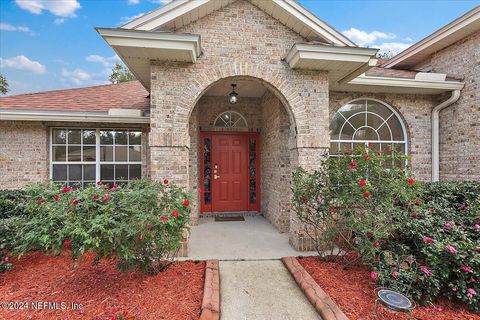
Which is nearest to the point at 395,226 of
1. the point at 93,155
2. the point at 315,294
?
the point at 315,294

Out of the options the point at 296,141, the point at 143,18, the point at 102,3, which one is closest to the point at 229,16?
the point at 143,18

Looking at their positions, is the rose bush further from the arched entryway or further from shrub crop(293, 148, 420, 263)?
the arched entryway

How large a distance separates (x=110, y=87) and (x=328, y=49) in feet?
22.4

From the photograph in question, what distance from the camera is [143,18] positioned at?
3.71m

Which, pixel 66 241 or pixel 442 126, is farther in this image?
pixel 442 126

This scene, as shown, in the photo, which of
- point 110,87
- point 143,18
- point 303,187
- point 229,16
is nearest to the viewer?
point 303,187

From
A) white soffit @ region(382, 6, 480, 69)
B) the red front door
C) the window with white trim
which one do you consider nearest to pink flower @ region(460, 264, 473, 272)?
the red front door

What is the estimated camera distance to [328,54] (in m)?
3.83

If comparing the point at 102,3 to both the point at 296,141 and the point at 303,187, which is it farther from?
the point at 303,187

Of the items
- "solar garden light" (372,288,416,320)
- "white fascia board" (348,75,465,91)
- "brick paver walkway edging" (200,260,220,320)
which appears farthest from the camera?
"white fascia board" (348,75,465,91)

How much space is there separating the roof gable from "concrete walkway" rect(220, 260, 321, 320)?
13.6ft

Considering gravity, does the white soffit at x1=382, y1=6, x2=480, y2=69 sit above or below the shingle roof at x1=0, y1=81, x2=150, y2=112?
above

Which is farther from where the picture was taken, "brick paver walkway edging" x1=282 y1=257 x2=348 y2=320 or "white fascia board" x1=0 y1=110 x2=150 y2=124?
"white fascia board" x1=0 y1=110 x2=150 y2=124

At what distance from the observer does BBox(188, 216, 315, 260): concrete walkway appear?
3.86 meters
